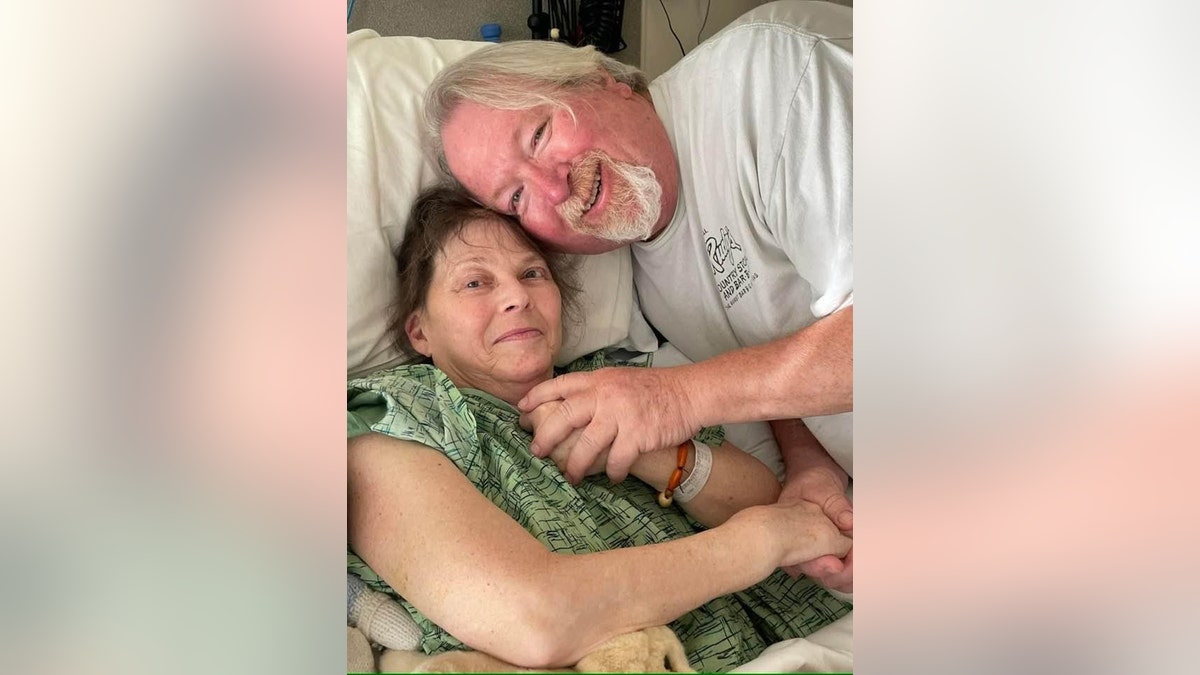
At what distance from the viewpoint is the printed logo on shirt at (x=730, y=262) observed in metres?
1.22

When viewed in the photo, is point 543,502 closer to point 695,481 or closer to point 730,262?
point 695,481

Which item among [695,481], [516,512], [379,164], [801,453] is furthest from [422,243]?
[801,453]

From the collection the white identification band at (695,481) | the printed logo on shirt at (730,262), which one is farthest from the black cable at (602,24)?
the white identification band at (695,481)

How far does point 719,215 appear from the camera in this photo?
47.8 inches

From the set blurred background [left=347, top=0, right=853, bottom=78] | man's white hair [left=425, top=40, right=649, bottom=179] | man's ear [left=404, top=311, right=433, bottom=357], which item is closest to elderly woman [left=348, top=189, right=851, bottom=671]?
man's ear [left=404, top=311, right=433, bottom=357]

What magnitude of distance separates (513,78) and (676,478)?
1.69 feet

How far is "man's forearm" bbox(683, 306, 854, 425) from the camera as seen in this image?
1184 mm
